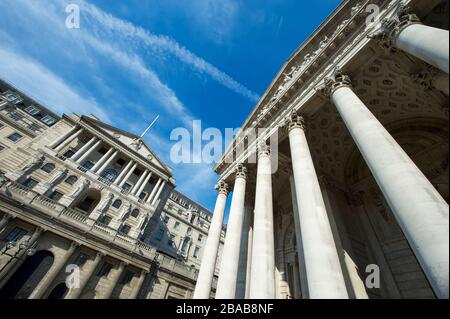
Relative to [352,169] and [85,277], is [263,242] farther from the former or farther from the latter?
[85,277]

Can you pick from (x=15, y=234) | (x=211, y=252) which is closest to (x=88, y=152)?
(x=15, y=234)

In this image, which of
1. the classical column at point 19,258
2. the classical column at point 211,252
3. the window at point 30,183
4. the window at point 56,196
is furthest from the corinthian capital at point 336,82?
the window at point 30,183

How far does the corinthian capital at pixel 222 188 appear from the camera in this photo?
52.9ft

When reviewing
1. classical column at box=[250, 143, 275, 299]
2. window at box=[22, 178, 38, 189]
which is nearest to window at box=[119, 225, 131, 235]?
window at box=[22, 178, 38, 189]

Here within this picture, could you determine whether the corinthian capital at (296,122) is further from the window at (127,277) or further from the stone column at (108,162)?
the stone column at (108,162)

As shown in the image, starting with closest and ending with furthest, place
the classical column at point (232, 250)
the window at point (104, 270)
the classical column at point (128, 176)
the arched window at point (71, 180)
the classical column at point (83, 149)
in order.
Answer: the classical column at point (232, 250) < the window at point (104, 270) < the arched window at point (71, 180) < the classical column at point (83, 149) < the classical column at point (128, 176)

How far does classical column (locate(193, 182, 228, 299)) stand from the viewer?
11109 mm

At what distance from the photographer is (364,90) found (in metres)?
11.2

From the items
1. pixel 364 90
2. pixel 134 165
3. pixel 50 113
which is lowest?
pixel 364 90

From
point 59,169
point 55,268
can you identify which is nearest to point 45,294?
point 55,268

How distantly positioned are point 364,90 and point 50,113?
5023 cm

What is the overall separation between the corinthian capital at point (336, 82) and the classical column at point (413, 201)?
9.50 ft

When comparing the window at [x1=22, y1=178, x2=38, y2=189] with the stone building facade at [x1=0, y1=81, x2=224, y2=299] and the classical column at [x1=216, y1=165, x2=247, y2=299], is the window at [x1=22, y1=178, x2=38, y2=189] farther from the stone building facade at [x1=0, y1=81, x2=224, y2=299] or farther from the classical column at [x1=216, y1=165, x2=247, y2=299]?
the classical column at [x1=216, y1=165, x2=247, y2=299]

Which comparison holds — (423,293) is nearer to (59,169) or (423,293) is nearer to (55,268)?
(55,268)
